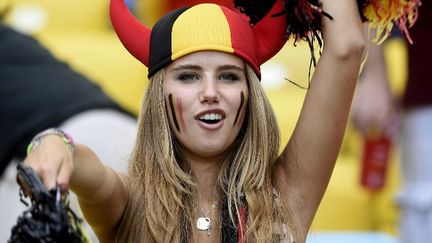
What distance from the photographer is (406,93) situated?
213 inches

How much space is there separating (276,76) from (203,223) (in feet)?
12.0

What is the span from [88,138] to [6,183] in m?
0.38

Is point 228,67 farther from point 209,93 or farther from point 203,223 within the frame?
point 203,223

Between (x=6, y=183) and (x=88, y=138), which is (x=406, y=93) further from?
(x=6, y=183)

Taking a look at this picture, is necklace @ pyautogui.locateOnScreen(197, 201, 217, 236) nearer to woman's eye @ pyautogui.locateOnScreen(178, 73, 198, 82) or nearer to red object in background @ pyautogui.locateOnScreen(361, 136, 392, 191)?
woman's eye @ pyautogui.locateOnScreen(178, 73, 198, 82)

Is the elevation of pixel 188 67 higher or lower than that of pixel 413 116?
lower

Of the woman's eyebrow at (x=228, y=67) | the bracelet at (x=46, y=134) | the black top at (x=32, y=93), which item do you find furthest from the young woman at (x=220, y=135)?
the black top at (x=32, y=93)

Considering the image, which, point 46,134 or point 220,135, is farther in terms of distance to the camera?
point 220,135

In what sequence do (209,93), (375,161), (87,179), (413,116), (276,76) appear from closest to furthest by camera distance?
(87,179) < (209,93) < (413,116) < (375,161) < (276,76)

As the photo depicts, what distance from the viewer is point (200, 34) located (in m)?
3.35

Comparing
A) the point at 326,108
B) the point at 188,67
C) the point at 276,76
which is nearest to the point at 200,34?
the point at 188,67

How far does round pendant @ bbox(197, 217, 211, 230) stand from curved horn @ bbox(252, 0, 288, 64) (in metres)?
0.45

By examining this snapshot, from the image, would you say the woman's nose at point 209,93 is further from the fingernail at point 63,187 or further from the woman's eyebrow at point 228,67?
the fingernail at point 63,187

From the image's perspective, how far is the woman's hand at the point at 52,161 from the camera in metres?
2.86
